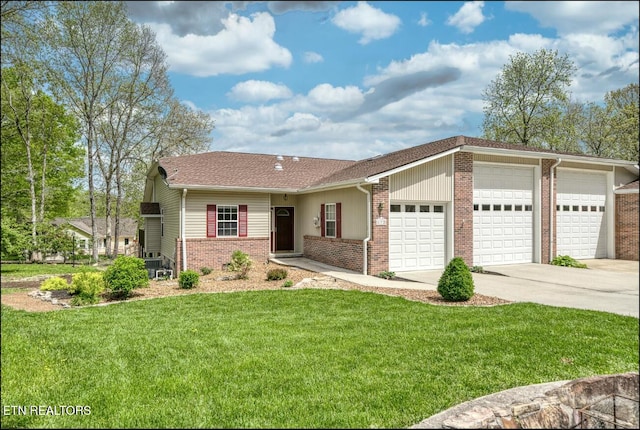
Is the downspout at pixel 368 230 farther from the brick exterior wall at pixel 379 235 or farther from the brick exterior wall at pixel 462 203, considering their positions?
the brick exterior wall at pixel 462 203

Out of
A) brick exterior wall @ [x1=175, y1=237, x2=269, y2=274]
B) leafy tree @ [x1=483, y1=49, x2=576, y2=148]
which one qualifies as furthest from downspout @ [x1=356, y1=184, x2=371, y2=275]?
leafy tree @ [x1=483, y1=49, x2=576, y2=148]

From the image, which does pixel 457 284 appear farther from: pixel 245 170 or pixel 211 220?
pixel 245 170

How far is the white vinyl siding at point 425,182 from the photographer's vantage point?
38.6 ft

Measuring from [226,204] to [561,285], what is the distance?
10.4 m

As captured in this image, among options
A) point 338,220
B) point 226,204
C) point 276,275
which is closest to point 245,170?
point 226,204

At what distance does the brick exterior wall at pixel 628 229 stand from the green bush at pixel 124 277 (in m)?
8.50

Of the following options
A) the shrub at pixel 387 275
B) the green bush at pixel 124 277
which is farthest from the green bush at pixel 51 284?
the shrub at pixel 387 275

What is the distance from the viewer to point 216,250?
13906mm

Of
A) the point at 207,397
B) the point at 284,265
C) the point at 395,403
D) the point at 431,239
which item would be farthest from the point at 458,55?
the point at 284,265

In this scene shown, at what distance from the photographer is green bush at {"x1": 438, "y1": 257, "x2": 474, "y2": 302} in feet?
24.8

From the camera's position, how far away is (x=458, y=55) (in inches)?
117

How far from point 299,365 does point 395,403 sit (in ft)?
3.84

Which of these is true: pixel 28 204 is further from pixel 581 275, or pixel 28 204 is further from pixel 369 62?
pixel 581 275

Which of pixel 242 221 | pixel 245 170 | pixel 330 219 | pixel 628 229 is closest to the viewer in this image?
pixel 628 229
